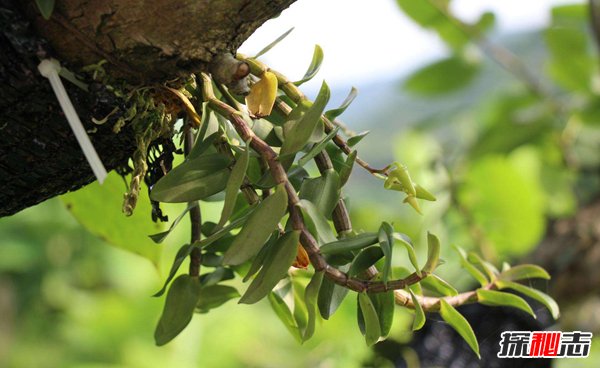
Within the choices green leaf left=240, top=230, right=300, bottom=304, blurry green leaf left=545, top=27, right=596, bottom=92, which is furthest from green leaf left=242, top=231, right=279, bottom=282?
blurry green leaf left=545, top=27, right=596, bottom=92

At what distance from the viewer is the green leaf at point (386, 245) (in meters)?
0.26

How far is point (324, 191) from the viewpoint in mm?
278

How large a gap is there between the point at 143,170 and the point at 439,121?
2.70 ft

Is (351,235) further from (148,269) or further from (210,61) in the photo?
(148,269)

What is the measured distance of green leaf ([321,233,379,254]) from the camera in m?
0.26

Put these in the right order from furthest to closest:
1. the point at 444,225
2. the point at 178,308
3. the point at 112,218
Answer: the point at 444,225
the point at 112,218
the point at 178,308

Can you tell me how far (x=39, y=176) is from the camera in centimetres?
28

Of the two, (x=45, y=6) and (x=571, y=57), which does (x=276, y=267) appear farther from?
(x=571, y=57)

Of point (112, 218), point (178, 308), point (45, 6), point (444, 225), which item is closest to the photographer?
point (45, 6)

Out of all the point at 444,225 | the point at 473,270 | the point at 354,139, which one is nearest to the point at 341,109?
the point at 354,139

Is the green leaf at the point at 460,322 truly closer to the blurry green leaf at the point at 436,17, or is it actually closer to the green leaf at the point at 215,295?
the green leaf at the point at 215,295

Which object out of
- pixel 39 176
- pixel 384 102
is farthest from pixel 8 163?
pixel 384 102

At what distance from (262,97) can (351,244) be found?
0.22 feet

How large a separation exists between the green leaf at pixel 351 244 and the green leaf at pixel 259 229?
2 centimetres
